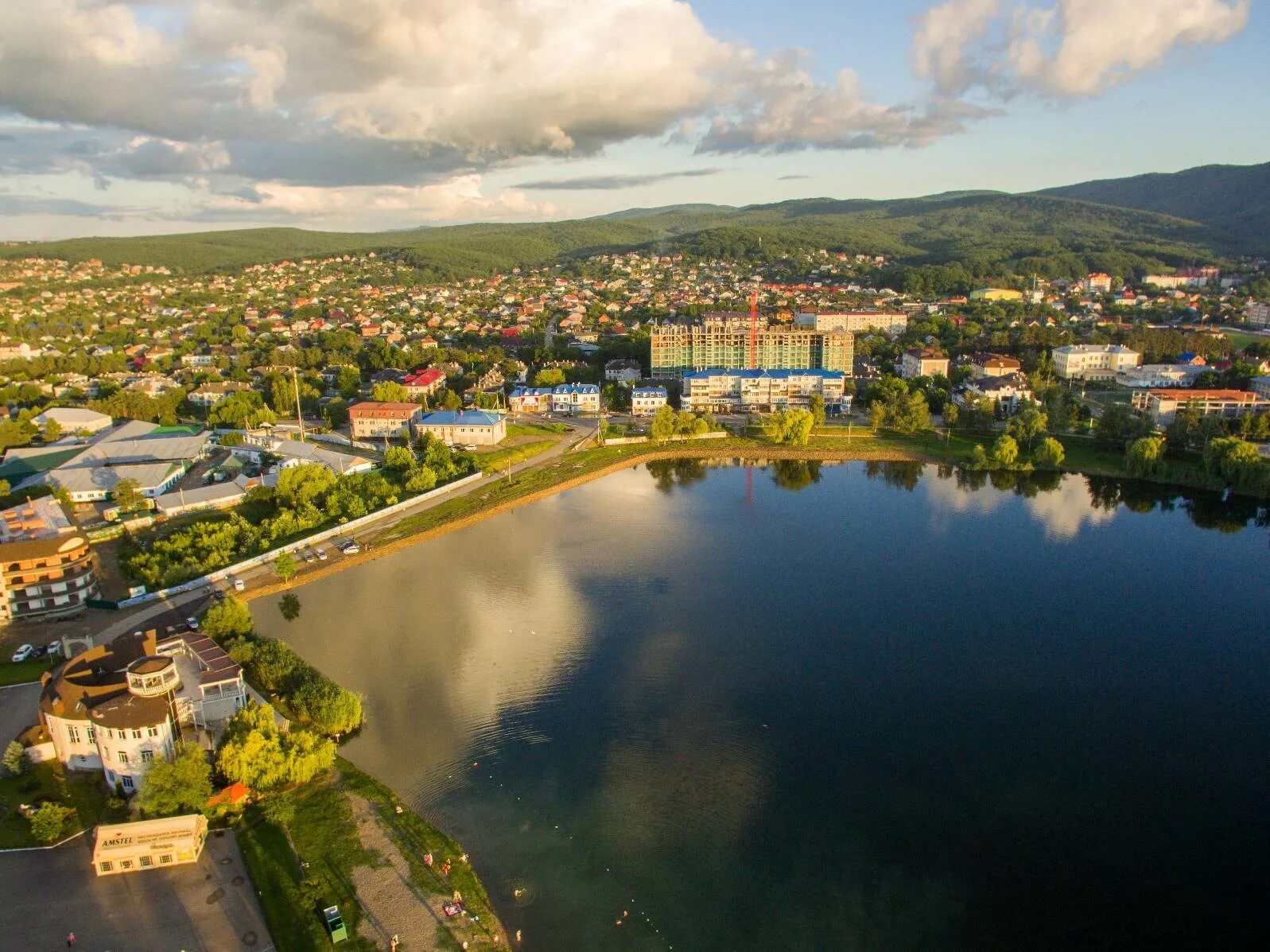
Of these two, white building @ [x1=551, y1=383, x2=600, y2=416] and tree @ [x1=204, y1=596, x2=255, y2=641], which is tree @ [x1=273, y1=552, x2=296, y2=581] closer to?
tree @ [x1=204, y1=596, x2=255, y2=641]

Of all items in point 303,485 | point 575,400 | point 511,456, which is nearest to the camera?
point 303,485

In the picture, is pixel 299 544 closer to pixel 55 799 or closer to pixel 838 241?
pixel 55 799

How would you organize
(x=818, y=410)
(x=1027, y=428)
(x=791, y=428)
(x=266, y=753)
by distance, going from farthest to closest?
(x=818, y=410)
(x=791, y=428)
(x=1027, y=428)
(x=266, y=753)

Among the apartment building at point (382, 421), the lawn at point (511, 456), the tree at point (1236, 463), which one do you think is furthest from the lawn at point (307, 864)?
the tree at point (1236, 463)

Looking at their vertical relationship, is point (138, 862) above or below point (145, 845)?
below

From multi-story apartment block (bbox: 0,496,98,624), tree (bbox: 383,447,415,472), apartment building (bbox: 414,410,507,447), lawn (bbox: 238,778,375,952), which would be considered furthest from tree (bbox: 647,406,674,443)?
lawn (bbox: 238,778,375,952)

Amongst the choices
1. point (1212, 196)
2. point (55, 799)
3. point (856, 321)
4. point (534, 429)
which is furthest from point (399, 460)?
point (1212, 196)

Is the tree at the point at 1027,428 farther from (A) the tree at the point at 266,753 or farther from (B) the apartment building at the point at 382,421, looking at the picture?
(A) the tree at the point at 266,753
